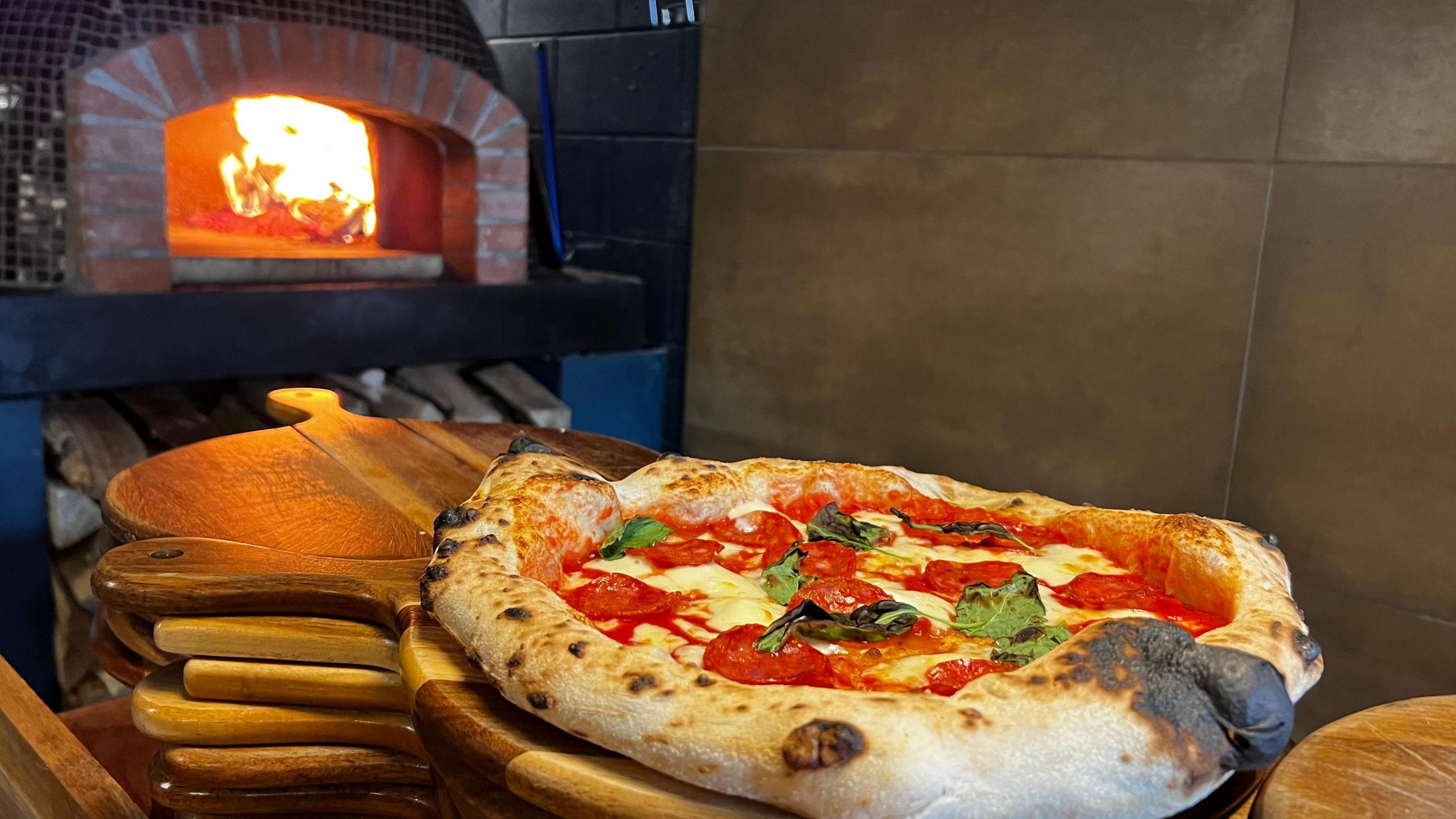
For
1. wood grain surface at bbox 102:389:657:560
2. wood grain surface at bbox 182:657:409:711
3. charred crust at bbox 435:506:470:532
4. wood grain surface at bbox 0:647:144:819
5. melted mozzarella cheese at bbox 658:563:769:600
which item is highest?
charred crust at bbox 435:506:470:532

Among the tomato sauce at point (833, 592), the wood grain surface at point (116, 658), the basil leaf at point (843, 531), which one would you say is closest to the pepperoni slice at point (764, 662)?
the tomato sauce at point (833, 592)

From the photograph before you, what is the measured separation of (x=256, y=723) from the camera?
131 centimetres

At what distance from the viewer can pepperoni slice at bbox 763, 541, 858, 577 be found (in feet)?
4.63

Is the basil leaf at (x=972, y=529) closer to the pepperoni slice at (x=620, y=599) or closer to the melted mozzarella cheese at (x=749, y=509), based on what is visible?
the melted mozzarella cheese at (x=749, y=509)

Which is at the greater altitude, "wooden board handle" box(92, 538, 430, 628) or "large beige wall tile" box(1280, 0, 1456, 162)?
"large beige wall tile" box(1280, 0, 1456, 162)

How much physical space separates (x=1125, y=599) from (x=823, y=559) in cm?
37

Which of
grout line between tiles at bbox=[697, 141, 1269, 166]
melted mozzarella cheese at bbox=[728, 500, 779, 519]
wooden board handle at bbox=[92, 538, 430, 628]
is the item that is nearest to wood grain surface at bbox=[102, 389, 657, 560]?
wooden board handle at bbox=[92, 538, 430, 628]

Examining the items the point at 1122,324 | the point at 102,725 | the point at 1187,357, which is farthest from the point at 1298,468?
the point at 102,725

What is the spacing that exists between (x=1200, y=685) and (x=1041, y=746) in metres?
0.16

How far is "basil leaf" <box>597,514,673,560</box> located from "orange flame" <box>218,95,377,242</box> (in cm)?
281

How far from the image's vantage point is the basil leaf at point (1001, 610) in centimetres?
123

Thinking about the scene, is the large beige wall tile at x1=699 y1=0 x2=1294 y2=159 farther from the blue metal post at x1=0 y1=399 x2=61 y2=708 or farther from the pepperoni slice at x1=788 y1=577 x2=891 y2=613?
the blue metal post at x1=0 y1=399 x2=61 y2=708

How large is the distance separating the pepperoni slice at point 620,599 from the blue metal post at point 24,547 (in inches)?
88.1

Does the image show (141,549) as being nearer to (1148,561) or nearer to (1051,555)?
(1051,555)
